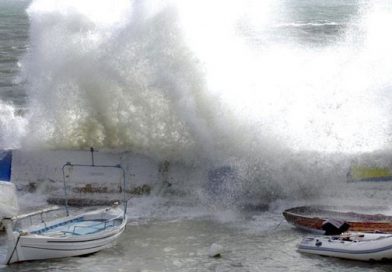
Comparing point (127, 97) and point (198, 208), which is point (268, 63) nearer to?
point (127, 97)

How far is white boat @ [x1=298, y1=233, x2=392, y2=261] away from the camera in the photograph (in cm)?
1961

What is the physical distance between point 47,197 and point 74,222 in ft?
8.52

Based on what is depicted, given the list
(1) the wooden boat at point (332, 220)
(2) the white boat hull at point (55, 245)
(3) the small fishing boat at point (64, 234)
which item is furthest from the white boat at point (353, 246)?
(2) the white boat hull at point (55, 245)

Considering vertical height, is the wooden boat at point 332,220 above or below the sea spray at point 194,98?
below

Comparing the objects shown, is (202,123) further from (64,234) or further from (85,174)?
(64,234)

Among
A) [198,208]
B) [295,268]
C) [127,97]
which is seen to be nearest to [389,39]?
[127,97]

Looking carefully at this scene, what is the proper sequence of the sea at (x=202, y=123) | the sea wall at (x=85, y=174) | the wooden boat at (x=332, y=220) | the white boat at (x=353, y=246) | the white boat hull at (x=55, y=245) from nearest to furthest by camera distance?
1. the white boat at (x=353, y=246)
2. the white boat hull at (x=55, y=245)
3. the sea at (x=202, y=123)
4. the wooden boat at (x=332, y=220)
5. the sea wall at (x=85, y=174)

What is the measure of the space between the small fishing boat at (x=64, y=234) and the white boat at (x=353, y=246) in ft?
14.5

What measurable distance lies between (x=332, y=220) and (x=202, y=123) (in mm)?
5191

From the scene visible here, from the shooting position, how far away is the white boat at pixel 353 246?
64.3 feet

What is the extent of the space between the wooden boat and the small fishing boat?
414cm

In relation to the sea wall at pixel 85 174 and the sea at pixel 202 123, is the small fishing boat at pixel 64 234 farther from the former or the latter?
the sea wall at pixel 85 174

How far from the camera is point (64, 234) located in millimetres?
20500

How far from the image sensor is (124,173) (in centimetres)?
2442
